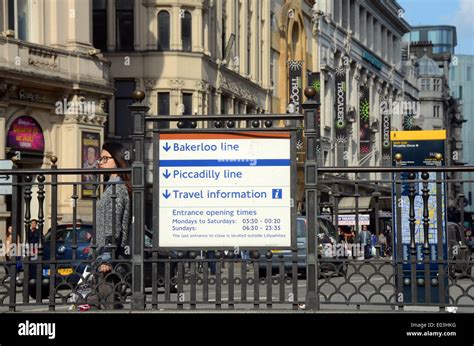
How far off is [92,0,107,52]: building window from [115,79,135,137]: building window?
1.58 m

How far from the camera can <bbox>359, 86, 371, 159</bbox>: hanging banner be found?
259 feet

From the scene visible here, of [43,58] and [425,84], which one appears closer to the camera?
[43,58]

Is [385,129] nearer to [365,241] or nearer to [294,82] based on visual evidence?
[294,82]

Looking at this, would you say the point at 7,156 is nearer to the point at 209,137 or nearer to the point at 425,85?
the point at 209,137

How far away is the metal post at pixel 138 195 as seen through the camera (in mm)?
11883

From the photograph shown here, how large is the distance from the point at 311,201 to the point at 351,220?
1.34m

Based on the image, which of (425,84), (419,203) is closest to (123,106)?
(419,203)

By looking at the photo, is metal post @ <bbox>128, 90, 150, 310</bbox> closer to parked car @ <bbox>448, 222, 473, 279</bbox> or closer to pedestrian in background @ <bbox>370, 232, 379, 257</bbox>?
pedestrian in background @ <bbox>370, 232, 379, 257</bbox>

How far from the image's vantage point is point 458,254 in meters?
12.4

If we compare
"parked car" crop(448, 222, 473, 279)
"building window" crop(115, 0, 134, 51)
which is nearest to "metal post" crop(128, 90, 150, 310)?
"parked car" crop(448, 222, 473, 279)

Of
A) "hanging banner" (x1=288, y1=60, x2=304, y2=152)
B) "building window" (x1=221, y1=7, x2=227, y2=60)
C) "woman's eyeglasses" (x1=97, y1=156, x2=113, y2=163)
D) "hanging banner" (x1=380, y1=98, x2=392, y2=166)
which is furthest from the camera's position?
"hanging banner" (x1=380, y1=98, x2=392, y2=166)

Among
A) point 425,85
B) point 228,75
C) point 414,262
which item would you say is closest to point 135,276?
point 414,262

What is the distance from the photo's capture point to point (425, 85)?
144m

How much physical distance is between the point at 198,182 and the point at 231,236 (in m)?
0.65
